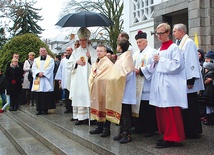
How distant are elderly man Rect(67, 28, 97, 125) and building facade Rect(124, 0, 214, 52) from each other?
4.25 meters

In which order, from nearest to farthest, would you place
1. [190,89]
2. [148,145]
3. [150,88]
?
[148,145] → [190,89] → [150,88]

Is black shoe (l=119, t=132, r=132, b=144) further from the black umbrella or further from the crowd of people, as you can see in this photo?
the black umbrella

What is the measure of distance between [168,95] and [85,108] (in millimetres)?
2875

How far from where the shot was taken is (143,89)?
5.25 meters

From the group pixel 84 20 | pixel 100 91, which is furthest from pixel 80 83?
pixel 84 20

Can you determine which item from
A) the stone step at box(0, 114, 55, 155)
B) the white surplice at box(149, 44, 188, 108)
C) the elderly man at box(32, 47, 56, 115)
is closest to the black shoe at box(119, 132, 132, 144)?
the white surplice at box(149, 44, 188, 108)

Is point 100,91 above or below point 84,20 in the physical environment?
below

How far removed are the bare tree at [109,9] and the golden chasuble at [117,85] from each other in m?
15.5

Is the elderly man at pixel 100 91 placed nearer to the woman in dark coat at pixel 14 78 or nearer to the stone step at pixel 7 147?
the stone step at pixel 7 147

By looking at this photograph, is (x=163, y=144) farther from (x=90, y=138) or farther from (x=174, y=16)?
(x=174, y=16)

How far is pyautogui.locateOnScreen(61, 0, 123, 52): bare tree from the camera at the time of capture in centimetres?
2294

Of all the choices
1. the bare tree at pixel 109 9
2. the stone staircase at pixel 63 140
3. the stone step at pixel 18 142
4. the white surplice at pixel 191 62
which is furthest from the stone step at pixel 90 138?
the bare tree at pixel 109 9

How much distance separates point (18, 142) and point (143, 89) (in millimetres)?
3381

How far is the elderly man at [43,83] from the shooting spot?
887 centimetres
